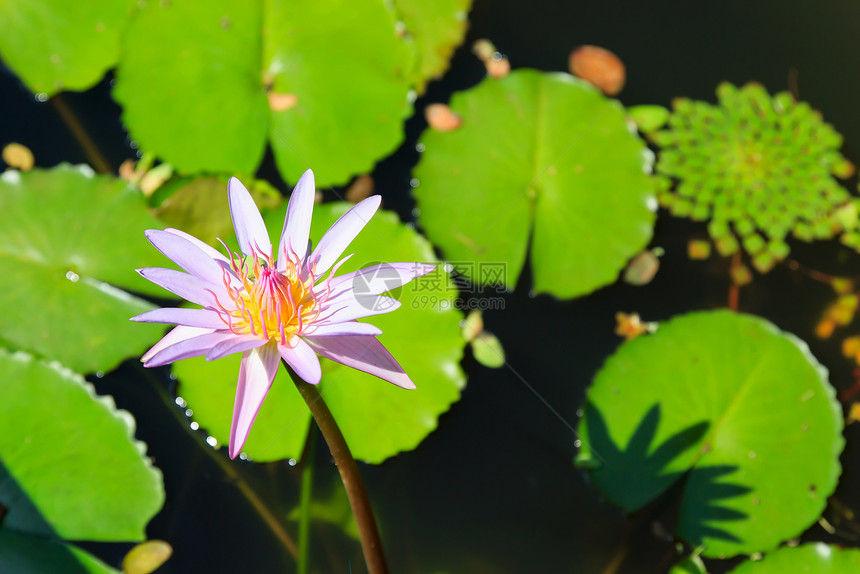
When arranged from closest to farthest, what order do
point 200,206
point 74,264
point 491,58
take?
point 74,264
point 200,206
point 491,58

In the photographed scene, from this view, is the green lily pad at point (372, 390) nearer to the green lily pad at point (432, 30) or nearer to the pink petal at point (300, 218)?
the pink petal at point (300, 218)

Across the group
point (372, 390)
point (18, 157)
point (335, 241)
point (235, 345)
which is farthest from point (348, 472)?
point (18, 157)

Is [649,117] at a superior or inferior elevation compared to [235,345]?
inferior

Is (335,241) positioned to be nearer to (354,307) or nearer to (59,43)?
(354,307)

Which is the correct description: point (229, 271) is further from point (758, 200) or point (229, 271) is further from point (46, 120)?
point (758, 200)

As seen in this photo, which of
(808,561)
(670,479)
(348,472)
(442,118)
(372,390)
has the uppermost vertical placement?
(442,118)

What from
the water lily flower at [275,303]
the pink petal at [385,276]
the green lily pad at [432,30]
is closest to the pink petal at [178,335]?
the water lily flower at [275,303]

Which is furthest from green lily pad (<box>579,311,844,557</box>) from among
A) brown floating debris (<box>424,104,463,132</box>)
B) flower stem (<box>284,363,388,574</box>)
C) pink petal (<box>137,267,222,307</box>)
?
pink petal (<box>137,267,222,307</box>)
